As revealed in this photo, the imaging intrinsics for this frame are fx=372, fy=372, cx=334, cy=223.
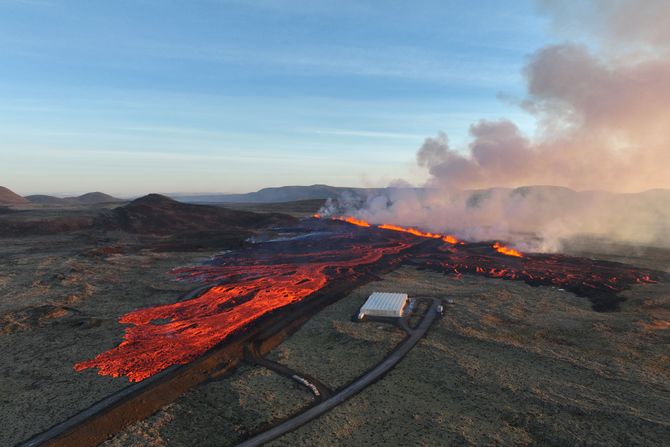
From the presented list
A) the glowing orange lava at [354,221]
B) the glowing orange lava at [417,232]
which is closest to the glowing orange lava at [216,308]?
the glowing orange lava at [417,232]

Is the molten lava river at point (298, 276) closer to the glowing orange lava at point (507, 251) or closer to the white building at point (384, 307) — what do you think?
the glowing orange lava at point (507, 251)

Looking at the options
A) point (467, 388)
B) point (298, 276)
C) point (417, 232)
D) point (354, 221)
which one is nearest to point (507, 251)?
point (417, 232)

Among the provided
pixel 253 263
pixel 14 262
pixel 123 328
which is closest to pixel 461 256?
pixel 253 263

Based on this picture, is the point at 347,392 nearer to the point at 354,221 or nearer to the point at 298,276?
the point at 298,276

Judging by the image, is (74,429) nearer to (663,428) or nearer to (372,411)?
(372,411)

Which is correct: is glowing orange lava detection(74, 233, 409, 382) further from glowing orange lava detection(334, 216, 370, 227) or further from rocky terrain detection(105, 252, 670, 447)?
glowing orange lava detection(334, 216, 370, 227)

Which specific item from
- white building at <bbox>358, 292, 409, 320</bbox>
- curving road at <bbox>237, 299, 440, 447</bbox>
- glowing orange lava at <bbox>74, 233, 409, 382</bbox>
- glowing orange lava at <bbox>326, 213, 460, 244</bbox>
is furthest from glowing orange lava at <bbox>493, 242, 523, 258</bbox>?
curving road at <bbox>237, 299, 440, 447</bbox>
